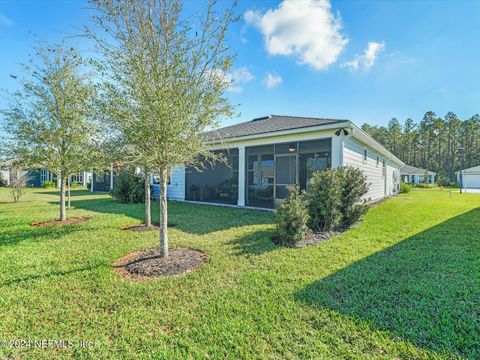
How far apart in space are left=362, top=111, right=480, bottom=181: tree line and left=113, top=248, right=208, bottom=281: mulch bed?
5333 cm

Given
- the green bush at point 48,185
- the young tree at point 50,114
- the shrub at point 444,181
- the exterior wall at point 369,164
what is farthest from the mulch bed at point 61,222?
the shrub at point 444,181

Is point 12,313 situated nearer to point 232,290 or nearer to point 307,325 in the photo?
point 232,290

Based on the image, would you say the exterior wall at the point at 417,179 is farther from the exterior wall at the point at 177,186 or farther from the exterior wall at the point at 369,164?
the exterior wall at the point at 177,186

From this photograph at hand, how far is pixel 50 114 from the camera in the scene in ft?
23.3

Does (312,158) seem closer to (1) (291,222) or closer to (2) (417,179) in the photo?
(1) (291,222)

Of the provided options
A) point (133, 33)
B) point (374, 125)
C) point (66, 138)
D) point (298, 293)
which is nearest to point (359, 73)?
point (133, 33)

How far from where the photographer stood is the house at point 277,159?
845 centimetres

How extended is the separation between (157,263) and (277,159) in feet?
22.6

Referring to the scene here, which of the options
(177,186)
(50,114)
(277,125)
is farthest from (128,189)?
(277,125)

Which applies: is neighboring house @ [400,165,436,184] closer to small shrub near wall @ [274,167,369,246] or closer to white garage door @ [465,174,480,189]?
white garage door @ [465,174,480,189]

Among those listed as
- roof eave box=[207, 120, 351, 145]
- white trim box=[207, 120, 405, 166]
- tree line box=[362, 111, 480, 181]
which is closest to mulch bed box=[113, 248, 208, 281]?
white trim box=[207, 120, 405, 166]

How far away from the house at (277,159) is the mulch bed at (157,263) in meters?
3.37

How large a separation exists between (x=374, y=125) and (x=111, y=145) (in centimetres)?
A: 6215

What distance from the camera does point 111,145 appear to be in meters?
4.93
